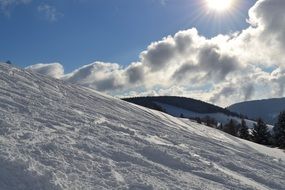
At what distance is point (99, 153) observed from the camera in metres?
12.4

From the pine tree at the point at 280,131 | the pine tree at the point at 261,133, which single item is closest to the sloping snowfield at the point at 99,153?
the pine tree at the point at 280,131

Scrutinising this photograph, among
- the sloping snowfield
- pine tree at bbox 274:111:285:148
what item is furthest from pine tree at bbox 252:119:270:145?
the sloping snowfield

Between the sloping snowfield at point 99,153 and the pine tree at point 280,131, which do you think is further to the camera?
the pine tree at point 280,131

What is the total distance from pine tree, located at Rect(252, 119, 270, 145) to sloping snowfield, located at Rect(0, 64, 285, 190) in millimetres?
46711

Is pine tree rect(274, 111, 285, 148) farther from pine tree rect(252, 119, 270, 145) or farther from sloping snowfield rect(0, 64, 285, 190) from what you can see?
sloping snowfield rect(0, 64, 285, 190)

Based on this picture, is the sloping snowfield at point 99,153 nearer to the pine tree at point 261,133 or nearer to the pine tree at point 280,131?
the pine tree at point 280,131

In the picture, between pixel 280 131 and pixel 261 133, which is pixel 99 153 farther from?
pixel 261 133

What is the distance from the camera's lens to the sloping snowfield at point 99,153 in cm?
1001

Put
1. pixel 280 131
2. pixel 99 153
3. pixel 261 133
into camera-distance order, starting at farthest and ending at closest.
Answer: pixel 261 133, pixel 280 131, pixel 99 153

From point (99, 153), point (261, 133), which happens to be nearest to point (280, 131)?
point (261, 133)

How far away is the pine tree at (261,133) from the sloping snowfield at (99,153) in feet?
153

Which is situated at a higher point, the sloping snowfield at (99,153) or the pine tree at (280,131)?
the pine tree at (280,131)

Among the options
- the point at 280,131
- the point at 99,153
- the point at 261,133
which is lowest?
the point at 99,153

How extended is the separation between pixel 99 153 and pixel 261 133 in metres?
56.4
